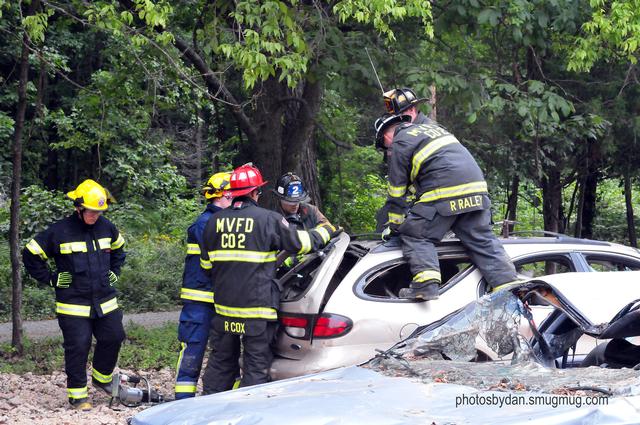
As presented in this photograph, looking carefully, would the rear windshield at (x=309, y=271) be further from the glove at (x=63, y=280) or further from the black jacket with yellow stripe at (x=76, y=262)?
the glove at (x=63, y=280)

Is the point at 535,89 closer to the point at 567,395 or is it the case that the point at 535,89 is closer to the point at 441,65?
the point at 441,65

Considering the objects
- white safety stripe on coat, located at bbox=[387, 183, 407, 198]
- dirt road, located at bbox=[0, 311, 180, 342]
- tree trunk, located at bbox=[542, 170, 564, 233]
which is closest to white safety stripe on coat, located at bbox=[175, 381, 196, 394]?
white safety stripe on coat, located at bbox=[387, 183, 407, 198]

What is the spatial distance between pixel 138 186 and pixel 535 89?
1271 cm

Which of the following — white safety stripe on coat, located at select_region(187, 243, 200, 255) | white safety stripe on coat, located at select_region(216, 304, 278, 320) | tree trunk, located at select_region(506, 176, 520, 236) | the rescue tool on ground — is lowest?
the rescue tool on ground

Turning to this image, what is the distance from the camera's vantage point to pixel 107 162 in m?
20.3

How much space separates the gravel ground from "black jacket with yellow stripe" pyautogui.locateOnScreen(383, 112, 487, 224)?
8.55 ft

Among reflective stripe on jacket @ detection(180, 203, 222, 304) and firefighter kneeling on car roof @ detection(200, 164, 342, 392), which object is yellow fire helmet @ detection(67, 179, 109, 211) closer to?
reflective stripe on jacket @ detection(180, 203, 222, 304)

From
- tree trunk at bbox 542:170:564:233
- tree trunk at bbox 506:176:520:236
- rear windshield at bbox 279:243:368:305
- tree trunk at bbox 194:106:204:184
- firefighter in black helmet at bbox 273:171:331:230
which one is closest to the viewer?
rear windshield at bbox 279:243:368:305

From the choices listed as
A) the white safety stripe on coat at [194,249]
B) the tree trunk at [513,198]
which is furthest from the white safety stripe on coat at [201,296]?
the tree trunk at [513,198]

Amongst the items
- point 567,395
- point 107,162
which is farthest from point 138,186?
point 567,395

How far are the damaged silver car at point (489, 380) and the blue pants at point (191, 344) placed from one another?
2.17 metres

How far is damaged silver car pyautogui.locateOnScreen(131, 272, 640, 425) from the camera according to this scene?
3.77 meters

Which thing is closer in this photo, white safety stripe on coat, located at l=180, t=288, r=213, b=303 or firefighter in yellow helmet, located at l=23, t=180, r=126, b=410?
white safety stripe on coat, located at l=180, t=288, r=213, b=303

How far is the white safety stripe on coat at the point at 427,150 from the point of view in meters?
6.49
